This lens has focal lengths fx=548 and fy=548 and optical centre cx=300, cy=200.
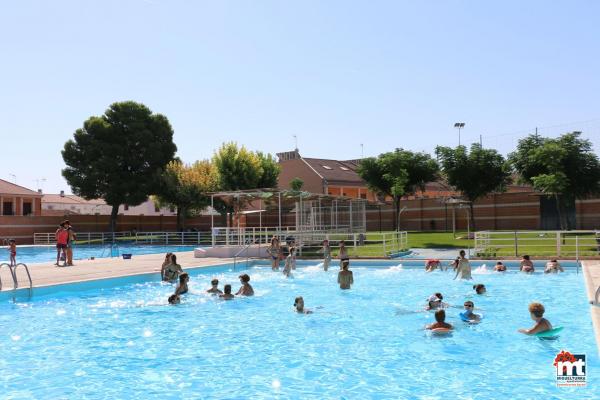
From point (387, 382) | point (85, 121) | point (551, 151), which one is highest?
point (85, 121)

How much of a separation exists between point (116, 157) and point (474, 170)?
107ft

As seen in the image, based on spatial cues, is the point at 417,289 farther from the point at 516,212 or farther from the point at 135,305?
the point at 516,212

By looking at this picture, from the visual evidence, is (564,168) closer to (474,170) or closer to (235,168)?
(474,170)

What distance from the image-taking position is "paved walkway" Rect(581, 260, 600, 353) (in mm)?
8996

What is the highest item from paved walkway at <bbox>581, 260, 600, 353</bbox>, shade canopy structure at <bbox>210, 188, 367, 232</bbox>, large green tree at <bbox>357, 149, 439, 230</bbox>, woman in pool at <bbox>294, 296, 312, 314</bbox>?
large green tree at <bbox>357, 149, 439, 230</bbox>

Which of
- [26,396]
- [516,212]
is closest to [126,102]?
[516,212]

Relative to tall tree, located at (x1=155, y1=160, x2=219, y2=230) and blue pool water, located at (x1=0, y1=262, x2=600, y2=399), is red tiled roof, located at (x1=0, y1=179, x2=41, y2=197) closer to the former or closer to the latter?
tall tree, located at (x1=155, y1=160, x2=219, y2=230)

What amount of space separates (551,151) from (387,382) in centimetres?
2510

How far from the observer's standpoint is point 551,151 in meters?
29.3

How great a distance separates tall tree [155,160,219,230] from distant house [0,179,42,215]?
54.0 ft

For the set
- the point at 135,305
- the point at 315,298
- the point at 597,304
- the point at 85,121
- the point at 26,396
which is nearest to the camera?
the point at 26,396

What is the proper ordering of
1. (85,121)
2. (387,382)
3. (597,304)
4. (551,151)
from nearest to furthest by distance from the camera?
(387,382), (597,304), (551,151), (85,121)

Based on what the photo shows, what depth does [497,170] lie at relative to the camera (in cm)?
3809

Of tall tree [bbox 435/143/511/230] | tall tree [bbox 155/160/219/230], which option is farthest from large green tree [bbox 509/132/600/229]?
tall tree [bbox 155/160/219/230]
